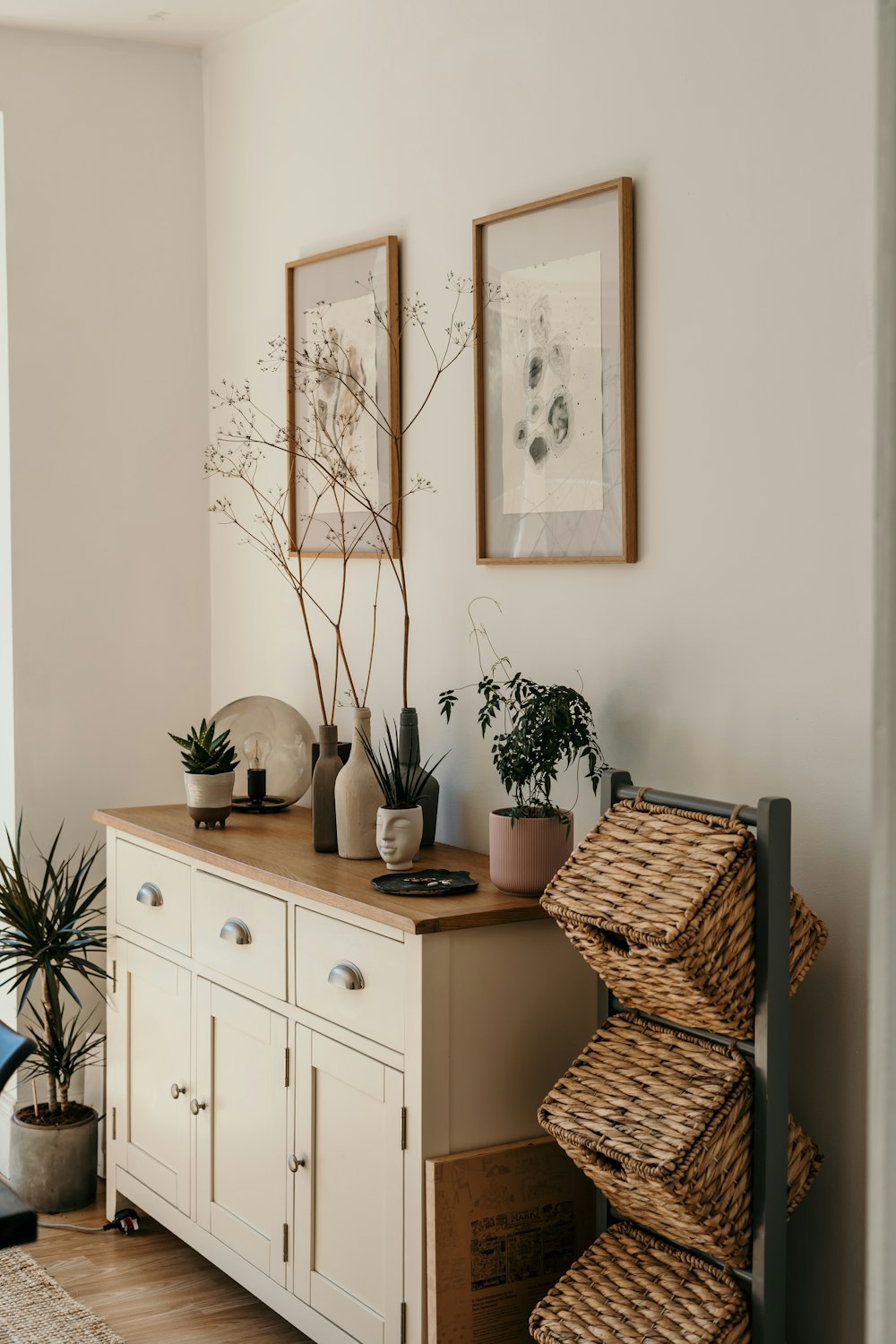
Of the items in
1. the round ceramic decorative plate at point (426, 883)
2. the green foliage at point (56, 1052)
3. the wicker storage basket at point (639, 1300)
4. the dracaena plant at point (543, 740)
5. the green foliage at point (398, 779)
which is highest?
the dracaena plant at point (543, 740)

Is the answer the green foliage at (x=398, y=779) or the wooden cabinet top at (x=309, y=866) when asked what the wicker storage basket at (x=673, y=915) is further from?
the green foliage at (x=398, y=779)

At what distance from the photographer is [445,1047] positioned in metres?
2.34

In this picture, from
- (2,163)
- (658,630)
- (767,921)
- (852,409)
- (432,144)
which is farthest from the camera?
(2,163)

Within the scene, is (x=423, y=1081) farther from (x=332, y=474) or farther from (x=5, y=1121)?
(x=5, y=1121)

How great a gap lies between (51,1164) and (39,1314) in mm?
583

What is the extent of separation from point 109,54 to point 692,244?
2.17 metres

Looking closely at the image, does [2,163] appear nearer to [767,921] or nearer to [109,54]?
[109,54]

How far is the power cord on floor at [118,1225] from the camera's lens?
3.37 metres

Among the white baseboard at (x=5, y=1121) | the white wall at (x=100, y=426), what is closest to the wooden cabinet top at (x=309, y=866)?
the white wall at (x=100, y=426)

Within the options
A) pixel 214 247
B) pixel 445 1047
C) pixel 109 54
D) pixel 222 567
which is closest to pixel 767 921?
pixel 445 1047

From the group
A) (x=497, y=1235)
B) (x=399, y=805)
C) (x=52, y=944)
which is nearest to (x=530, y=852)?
(x=399, y=805)

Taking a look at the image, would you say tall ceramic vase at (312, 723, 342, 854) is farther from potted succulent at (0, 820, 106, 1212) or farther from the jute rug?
the jute rug

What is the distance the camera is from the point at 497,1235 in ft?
7.70

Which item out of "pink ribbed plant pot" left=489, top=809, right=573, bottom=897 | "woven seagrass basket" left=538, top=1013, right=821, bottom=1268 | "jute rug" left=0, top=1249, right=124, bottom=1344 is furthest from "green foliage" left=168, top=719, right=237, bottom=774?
"woven seagrass basket" left=538, top=1013, right=821, bottom=1268
